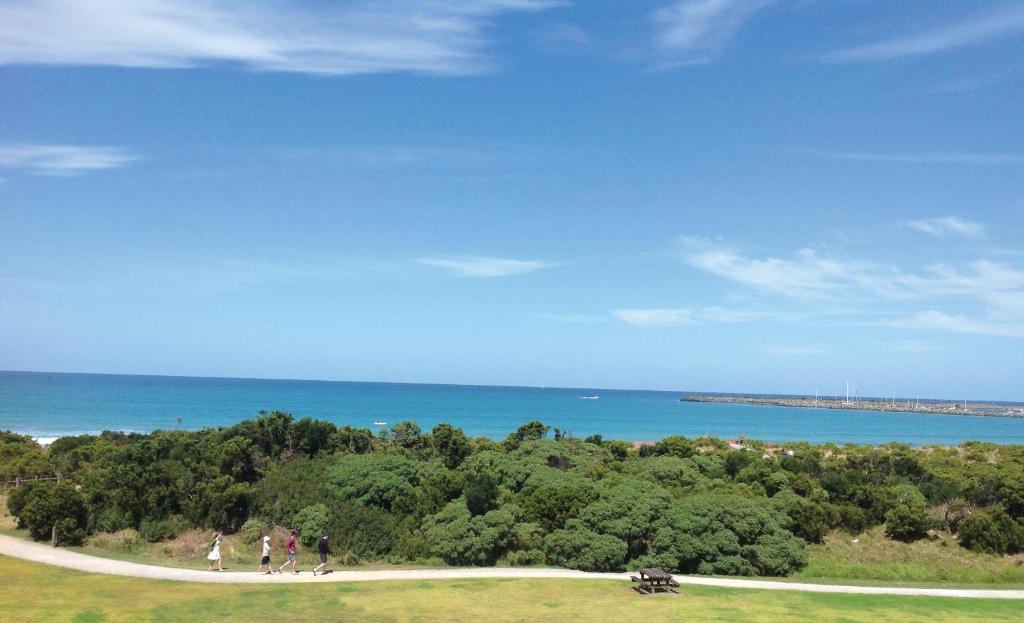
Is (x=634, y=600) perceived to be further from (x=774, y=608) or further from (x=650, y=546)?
(x=650, y=546)

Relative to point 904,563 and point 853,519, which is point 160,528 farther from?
point 904,563

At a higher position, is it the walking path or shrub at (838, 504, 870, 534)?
shrub at (838, 504, 870, 534)

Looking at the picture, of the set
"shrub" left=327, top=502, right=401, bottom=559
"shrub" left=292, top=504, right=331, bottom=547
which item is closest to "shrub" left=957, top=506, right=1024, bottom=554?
"shrub" left=327, top=502, right=401, bottom=559

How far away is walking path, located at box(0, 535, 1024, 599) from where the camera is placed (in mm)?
19987

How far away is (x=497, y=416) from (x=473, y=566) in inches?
4193

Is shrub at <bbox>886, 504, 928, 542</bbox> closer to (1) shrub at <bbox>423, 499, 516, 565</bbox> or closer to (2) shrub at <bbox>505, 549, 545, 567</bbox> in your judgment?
(2) shrub at <bbox>505, 549, 545, 567</bbox>

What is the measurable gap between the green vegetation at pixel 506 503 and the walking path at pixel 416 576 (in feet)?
4.76

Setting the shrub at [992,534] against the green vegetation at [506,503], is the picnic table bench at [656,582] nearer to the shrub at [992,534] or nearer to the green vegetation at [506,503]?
the green vegetation at [506,503]

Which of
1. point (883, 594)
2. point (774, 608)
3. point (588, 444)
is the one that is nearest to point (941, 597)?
point (883, 594)

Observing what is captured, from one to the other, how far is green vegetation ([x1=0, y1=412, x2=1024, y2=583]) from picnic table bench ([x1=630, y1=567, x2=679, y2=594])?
2.78m

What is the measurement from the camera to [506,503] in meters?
26.3

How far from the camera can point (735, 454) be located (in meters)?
35.3

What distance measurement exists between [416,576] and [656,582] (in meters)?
6.78

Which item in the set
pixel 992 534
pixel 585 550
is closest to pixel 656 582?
pixel 585 550
